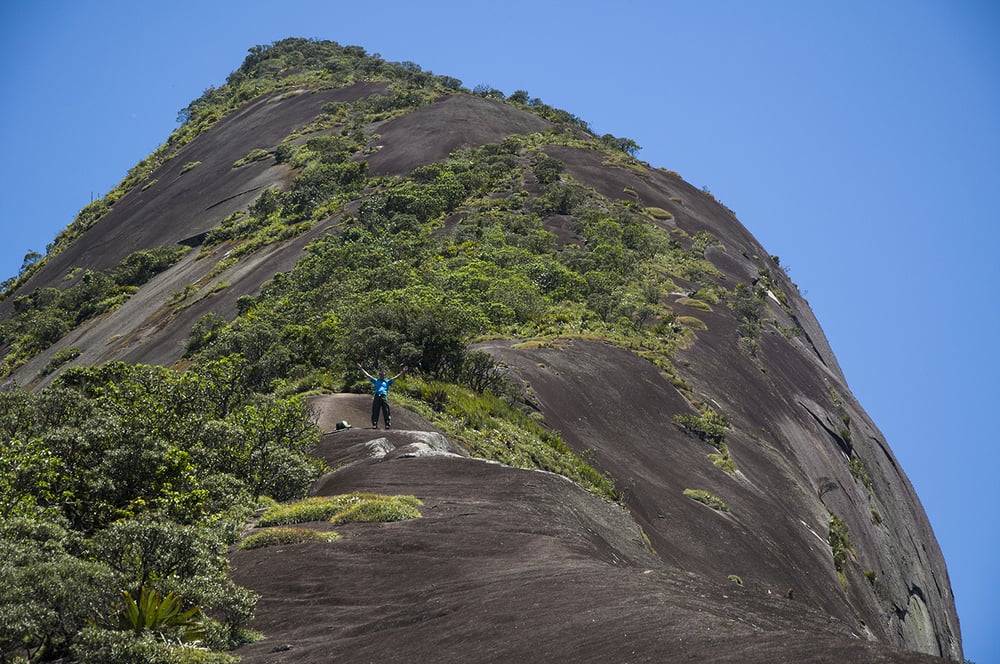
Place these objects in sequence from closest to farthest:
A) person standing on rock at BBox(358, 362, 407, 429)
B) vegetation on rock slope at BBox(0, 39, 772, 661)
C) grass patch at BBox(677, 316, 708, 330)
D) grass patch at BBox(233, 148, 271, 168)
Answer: vegetation on rock slope at BBox(0, 39, 772, 661), person standing on rock at BBox(358, 362, 407, 429), grass patch at BBox(677, 316, 708, 330), grass patch at BBox(233, 148, 271, 168)

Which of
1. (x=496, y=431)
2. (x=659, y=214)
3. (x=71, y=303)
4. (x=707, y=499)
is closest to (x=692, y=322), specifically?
(x=707, y=499)

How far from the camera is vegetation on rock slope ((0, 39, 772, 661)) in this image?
14258 mm

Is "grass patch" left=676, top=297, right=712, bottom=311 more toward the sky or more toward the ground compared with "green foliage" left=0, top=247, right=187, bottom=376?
more toward the ground

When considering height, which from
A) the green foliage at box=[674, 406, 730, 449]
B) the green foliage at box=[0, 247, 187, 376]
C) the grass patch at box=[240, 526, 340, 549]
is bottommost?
the grass patch at box=[240, 526, 340, 549]

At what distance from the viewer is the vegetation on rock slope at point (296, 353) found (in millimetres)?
14258

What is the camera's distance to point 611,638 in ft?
42.5

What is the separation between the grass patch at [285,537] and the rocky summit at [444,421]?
58 millimetres

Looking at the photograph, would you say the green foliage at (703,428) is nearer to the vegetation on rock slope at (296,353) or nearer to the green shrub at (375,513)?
the vegetation on rock slope at (296,353)

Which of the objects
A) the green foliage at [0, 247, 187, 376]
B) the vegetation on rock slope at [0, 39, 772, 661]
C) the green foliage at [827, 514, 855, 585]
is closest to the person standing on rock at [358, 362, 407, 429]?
the vegetation on rock slope at [0, 39, 772, 661]

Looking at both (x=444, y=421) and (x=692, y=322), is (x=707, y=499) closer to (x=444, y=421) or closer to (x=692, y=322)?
(x=444, y=421)

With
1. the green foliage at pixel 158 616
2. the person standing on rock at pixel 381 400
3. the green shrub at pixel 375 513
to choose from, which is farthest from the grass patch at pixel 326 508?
the person standing on rock at pixel 381 400

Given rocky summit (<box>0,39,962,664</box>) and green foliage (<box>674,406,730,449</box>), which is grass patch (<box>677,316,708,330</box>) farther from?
green foliage (<box>674,406,730,449</box>)

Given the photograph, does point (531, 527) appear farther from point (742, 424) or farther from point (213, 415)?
point (742, 424)

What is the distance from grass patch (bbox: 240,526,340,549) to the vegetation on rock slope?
0.37m
